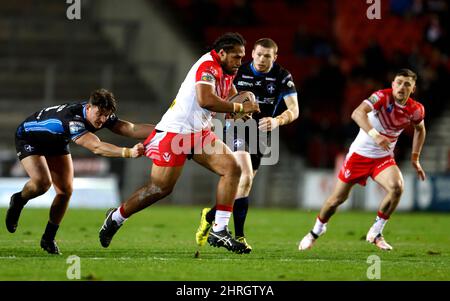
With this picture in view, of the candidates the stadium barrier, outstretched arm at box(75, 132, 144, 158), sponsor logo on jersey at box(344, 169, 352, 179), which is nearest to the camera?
outstretched arm at box(75, 132, 144, 158)

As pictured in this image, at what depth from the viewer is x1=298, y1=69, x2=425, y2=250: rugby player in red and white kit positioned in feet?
42.0

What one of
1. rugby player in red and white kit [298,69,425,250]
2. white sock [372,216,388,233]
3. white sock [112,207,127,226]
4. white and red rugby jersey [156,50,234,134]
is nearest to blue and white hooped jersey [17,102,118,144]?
white and red rugby jersey [156,50,234,134]

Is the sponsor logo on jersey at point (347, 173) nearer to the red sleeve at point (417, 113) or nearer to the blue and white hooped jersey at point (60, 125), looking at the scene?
the red sleeve at point (417, 113)

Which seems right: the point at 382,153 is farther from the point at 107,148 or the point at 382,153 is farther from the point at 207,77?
the point at 107,148

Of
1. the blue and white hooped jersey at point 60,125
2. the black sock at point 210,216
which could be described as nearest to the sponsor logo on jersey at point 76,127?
the blue and white hooped jersey at point 60,125

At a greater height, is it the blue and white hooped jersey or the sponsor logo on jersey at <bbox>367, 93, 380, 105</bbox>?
the sponsor logo on jersey at <bbox>367, 93, 380, 105</bbox>

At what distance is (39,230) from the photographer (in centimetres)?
1530

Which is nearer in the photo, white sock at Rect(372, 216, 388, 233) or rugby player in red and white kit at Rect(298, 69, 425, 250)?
rugby player in red and white kit at Rect(298, 69, 425, 250)

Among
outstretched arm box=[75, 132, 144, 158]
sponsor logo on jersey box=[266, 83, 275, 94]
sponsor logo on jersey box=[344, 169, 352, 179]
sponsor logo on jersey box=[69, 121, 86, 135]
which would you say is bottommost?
sponsor logo on jersey box=[344, 169, 352, 179]

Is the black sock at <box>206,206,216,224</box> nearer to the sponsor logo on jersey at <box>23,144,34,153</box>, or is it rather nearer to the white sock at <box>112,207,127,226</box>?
the white sock at <box>112,207,127,226</box>

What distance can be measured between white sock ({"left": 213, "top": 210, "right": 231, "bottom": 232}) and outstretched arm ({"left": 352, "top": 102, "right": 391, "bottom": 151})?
2.25 m

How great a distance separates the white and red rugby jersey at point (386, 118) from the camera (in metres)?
13.0

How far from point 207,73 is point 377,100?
3073 millimetres
